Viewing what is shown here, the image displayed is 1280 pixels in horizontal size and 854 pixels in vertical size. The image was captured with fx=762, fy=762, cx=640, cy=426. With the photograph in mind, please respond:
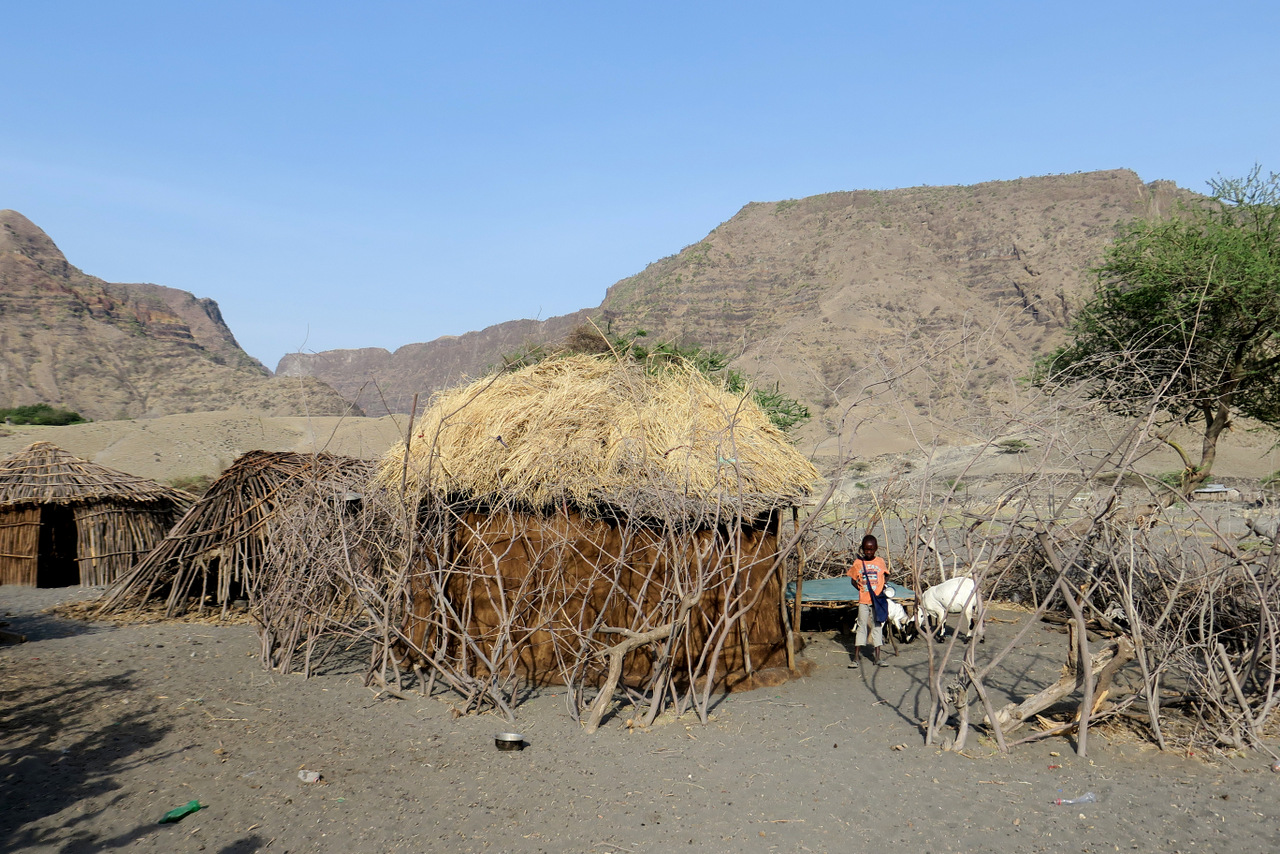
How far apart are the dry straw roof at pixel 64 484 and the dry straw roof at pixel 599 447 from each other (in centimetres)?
864

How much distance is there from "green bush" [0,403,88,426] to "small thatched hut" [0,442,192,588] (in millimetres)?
38647

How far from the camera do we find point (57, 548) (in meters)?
14.2

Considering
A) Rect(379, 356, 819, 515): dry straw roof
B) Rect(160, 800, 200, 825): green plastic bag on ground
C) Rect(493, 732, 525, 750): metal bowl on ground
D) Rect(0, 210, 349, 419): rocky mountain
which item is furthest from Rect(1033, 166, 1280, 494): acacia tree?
Rect(0, 210, 349, 419): rocky mountain

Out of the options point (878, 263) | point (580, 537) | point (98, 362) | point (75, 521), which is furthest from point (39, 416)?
point (878, 263)

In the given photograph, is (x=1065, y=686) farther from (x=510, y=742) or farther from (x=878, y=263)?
(x=878, y=263)

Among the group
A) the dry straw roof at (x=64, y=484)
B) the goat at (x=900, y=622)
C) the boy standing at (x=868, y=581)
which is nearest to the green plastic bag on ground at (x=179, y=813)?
the boy standing at (x=868, y=581)

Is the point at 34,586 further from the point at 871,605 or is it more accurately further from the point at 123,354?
the point at 123,354

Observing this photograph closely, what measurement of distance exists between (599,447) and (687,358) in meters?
4.06

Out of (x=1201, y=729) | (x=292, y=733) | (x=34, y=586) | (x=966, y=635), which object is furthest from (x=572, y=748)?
(x=34, y=586)

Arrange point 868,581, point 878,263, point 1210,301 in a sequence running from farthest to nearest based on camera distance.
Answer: point 878,263 → point 1210,301 → point 868,581

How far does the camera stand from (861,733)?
6.34 meters

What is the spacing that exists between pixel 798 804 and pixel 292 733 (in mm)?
3989

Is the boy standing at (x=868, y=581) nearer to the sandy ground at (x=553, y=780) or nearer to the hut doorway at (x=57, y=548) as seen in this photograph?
the sandy ground at (x=553, y=780)

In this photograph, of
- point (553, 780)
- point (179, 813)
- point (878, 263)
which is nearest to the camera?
point (179, 813)
